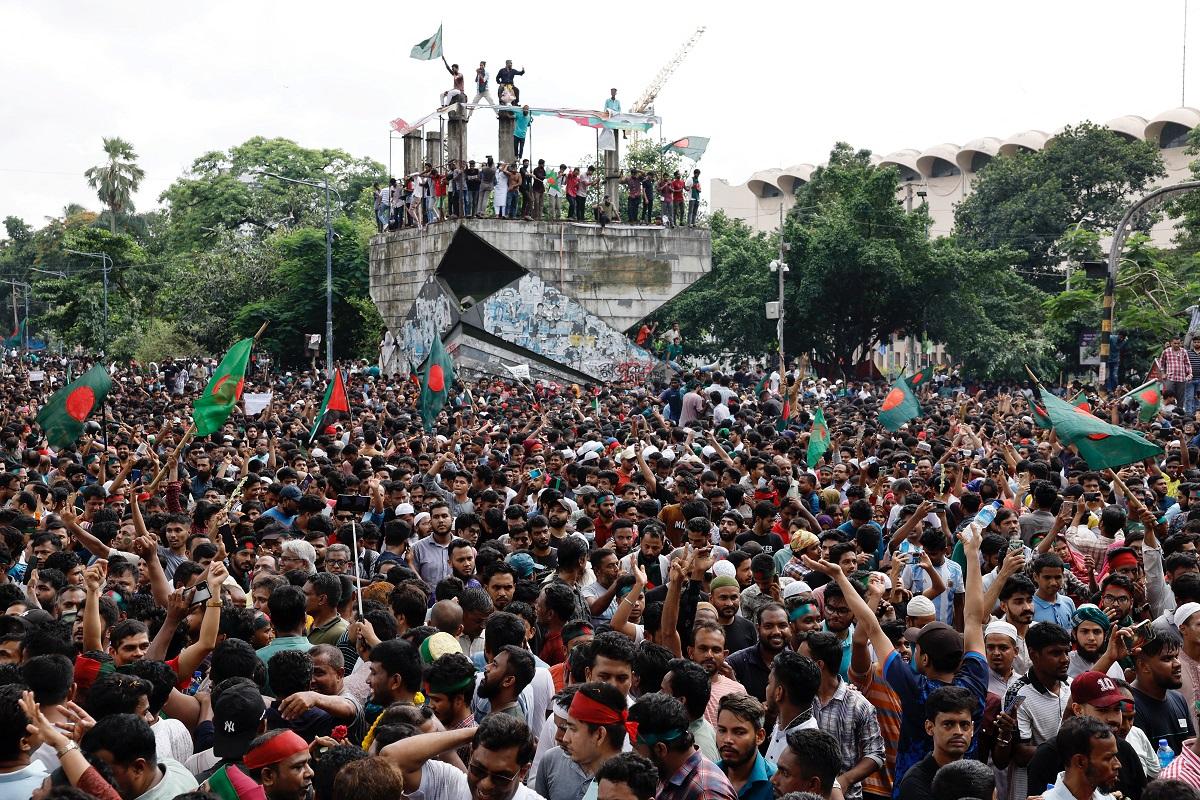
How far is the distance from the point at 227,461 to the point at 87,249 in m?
47.4

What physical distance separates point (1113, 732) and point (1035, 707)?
59 cm

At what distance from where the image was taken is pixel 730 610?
681 centimetres

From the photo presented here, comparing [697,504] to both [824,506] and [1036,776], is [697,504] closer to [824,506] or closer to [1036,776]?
[824,506]

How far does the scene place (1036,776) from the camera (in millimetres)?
4848

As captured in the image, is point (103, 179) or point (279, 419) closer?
point (279, 419)

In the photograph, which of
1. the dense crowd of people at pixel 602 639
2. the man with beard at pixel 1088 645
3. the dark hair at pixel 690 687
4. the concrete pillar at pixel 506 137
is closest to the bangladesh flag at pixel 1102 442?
the dense crowd of people at pixel 602 639

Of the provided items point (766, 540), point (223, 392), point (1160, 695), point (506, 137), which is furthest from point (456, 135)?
point (1160, 695)

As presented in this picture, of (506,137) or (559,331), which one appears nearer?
A: (506,137)

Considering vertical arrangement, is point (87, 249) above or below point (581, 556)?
above

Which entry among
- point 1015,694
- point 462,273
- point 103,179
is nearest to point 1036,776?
point 1015,694

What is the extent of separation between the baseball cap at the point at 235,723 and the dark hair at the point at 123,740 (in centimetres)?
37

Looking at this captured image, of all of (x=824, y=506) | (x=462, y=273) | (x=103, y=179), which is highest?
(x=103, y=179)

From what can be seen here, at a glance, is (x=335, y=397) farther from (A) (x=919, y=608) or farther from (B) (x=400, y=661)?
(B) (x=400, y=661)

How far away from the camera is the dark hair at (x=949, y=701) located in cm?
485
